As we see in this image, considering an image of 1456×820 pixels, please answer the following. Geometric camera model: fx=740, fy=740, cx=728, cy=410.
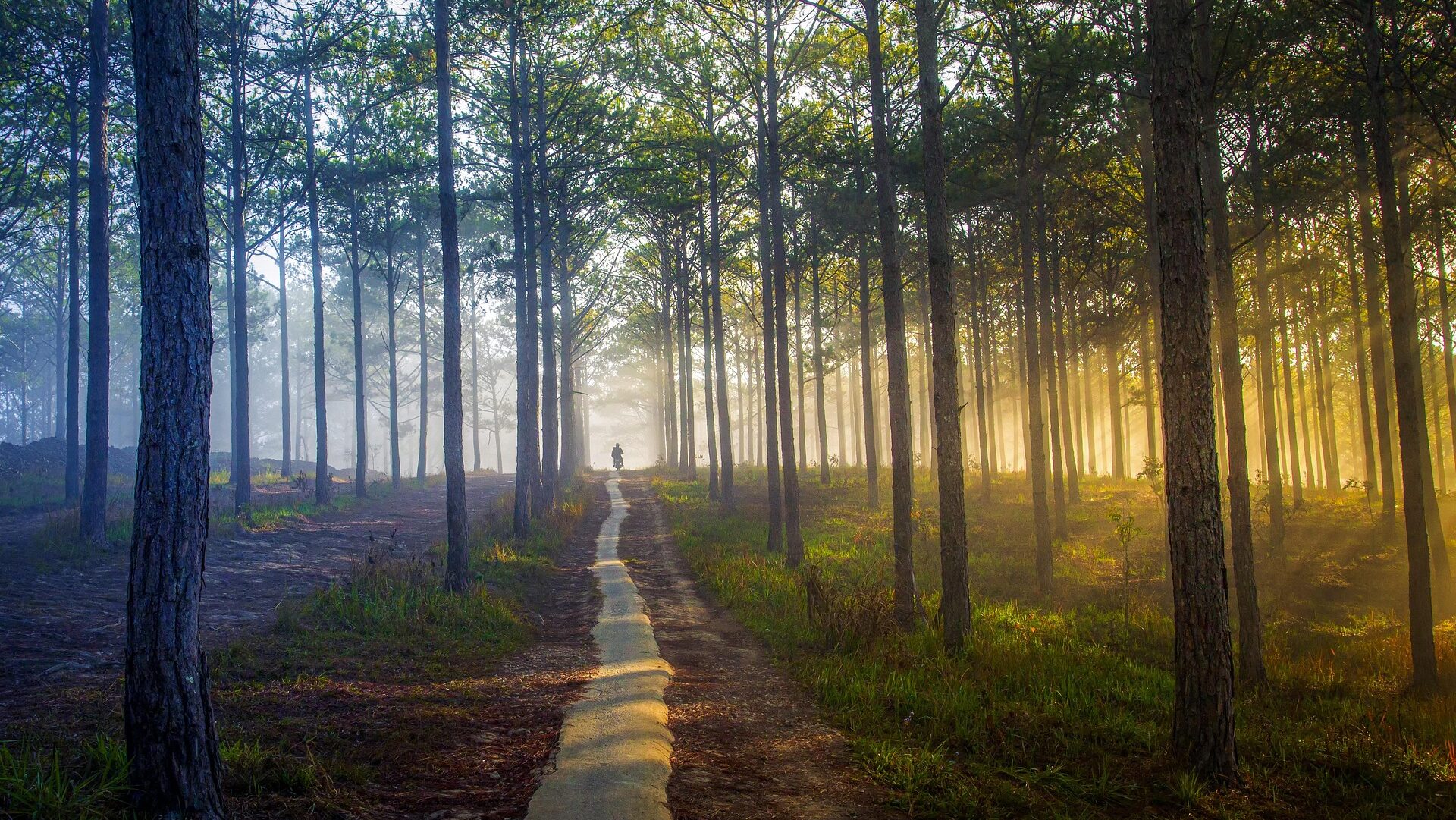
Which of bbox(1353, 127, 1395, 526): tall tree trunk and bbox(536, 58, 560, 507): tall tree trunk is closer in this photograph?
bbox(1353, 127, 1395, 526): tall tree trunk

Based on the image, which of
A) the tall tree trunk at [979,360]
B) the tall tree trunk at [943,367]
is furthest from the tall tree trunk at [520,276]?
the tall tree trunk at [979,360]

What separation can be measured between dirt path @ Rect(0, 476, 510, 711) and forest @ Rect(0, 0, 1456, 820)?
118 millimetres

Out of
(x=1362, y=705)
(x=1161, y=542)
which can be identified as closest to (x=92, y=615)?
(x=1362, y=705)

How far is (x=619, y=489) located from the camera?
32375 millimetres

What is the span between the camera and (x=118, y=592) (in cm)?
1059

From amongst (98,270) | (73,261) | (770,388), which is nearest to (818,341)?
(770,388)

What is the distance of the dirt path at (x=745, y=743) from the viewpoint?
4746 mm

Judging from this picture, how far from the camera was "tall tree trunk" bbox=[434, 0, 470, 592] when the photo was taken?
37.3ft

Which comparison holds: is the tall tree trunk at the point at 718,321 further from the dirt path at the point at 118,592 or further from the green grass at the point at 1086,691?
the dirt path at the point at 118,592

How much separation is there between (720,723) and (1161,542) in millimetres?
15190

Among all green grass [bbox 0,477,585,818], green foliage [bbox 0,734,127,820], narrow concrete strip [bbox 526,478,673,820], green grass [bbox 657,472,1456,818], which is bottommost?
green grass [bbox 657,472,1456,818]

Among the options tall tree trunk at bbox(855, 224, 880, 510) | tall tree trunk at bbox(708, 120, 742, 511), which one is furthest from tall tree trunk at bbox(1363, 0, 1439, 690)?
tall tree trunk at bbox(708, 120, 742, 511)

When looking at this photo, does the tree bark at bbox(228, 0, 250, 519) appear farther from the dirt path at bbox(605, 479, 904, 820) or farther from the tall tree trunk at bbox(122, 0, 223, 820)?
the tall tree trunk at bbox(122, 0, 223, 820)

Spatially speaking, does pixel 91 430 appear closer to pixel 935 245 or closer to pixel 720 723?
pixel 720 723
